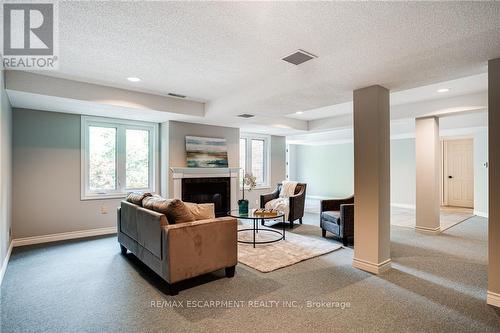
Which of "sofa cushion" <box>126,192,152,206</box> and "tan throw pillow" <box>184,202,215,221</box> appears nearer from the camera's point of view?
"tan throw pillow" <box>184,202,215,221</box>

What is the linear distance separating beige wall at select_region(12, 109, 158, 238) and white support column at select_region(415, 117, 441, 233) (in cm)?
617

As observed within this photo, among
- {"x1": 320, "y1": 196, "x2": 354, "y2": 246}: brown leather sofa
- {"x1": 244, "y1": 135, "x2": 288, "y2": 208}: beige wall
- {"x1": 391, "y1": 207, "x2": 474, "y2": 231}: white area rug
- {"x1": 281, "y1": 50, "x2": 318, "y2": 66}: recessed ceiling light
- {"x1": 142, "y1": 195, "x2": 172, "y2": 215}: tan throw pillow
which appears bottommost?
{"x1": 391, "y1": 207, "x2": 474, "y2": 231}: white area rug

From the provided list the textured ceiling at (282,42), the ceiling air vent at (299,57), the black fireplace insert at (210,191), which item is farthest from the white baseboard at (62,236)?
the ceiling air vent at (299,57)

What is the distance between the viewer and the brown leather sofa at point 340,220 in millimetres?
4168

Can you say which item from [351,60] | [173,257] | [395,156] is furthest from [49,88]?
[395,156]

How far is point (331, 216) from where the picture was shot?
448 cm

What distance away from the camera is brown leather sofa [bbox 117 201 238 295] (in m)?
2.63

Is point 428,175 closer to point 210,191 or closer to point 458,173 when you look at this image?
point 458,173

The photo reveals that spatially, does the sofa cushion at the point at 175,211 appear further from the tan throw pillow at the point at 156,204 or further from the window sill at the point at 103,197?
the window sill at the point at 103,197

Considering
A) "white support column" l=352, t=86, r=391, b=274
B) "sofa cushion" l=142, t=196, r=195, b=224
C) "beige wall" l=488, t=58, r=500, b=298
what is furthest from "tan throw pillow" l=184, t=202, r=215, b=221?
"beige wall" l=488, t=58, r=500, b=298

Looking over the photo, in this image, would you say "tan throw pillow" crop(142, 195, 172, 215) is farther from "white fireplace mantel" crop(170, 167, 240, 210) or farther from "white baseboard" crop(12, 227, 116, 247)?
"white baseboard" crop(12, 227, 116, 247)

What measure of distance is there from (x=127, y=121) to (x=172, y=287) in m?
3.84

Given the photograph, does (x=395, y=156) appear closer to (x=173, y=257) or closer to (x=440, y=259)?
(x=440, y=259)

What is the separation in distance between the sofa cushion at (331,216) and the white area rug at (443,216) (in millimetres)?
2167
